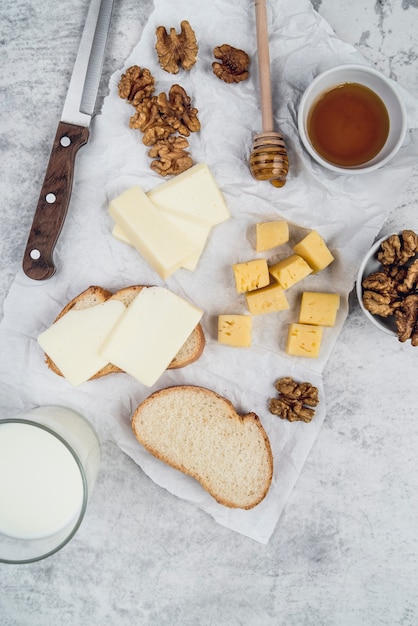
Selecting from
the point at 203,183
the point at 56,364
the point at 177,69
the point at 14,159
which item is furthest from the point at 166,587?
the point at 177,69

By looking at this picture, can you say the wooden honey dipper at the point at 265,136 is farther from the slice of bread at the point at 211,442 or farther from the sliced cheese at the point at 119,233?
the slice of bread at the point at 211,442

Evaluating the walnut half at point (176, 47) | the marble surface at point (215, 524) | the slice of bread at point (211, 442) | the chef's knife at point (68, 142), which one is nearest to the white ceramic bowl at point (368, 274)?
the marble surface at point (215, 524)

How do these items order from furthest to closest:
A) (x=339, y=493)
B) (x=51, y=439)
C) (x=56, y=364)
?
(x=339, y=493) → (x=56, y=364) → (x=51, y=439)

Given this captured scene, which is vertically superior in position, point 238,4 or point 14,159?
point 238,4

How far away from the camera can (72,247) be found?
1.58 m

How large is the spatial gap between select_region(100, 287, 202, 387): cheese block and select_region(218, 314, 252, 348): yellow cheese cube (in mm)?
79

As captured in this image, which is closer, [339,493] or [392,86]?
[392,86]

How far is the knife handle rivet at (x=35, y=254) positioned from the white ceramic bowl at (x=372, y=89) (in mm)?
774

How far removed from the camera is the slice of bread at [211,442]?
5.09ft

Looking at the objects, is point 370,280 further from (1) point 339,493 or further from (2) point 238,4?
(2) point 238,4

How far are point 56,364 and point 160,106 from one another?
760 mm

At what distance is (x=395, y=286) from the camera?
4.73 feet

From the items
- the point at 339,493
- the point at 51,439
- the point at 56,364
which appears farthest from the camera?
the point at 339,493

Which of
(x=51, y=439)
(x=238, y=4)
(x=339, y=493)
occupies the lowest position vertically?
(x=339, y=493)
